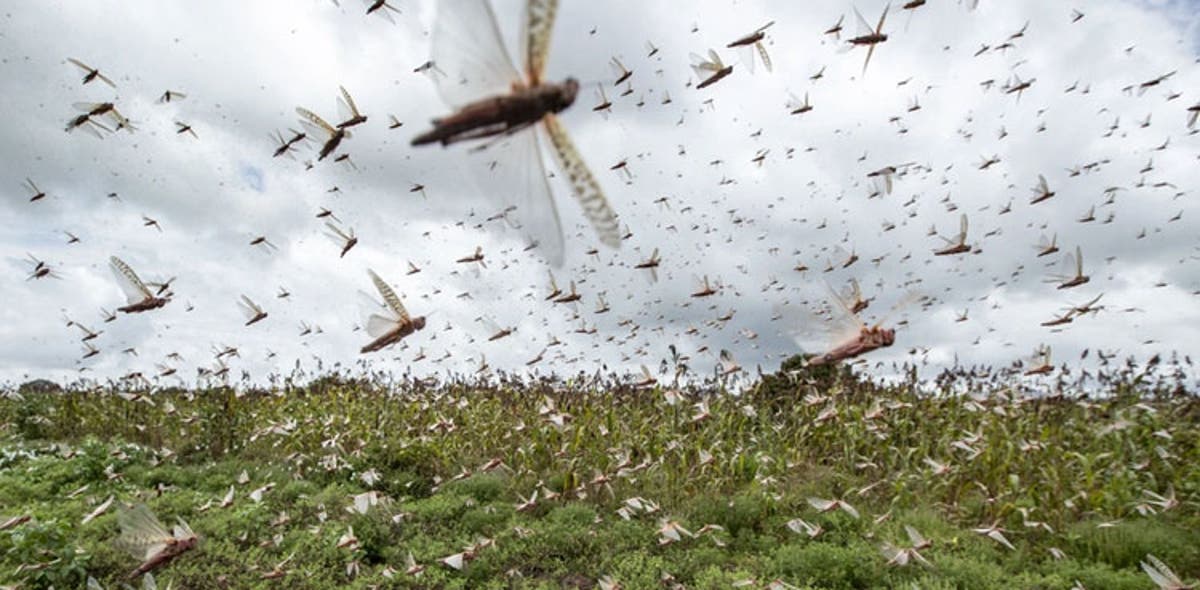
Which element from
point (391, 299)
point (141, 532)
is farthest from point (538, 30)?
point (141, 532)

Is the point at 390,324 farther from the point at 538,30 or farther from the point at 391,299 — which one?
the point at 538,30

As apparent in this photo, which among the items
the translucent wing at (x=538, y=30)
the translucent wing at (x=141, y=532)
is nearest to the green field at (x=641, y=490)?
the translucent wing at (x=141, y=532)

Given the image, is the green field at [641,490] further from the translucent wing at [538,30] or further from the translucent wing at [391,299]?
the translucent wing at [538,30]

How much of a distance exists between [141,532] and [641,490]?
18.5 ft

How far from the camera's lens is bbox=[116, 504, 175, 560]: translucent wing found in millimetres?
2393

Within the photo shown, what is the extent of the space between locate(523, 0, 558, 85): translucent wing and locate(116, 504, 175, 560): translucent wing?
241 cm

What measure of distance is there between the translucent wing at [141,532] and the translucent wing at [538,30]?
2.41 metres

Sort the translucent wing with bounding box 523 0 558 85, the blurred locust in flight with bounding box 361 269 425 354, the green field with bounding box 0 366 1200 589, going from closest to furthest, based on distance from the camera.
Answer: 1. the translucent wing with bounding box 523 0 558 85
2. the blurred locust in flight with bounding box 361 269 425 354
3. the green field with bounding box 0 366 1200 589

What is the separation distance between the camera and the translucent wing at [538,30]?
2.02ft

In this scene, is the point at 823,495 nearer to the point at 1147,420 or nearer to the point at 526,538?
the point at 526,538

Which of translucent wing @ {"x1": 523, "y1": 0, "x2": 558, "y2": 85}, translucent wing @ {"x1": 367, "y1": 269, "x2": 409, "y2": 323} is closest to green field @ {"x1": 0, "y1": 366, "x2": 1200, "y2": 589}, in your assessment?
translucent wing @ {"x1": 367, "y1": 269, "x2": 409, "y2": 323}

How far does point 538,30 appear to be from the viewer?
0.63 m

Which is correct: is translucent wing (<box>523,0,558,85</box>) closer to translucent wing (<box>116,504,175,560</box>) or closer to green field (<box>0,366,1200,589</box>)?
translucent wing (<box>116,504,175,560</box>)

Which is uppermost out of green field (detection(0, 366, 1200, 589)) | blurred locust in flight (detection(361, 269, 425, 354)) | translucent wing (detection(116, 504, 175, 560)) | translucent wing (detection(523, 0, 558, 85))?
translucent wing (detection(523, 0, 558, 85))
